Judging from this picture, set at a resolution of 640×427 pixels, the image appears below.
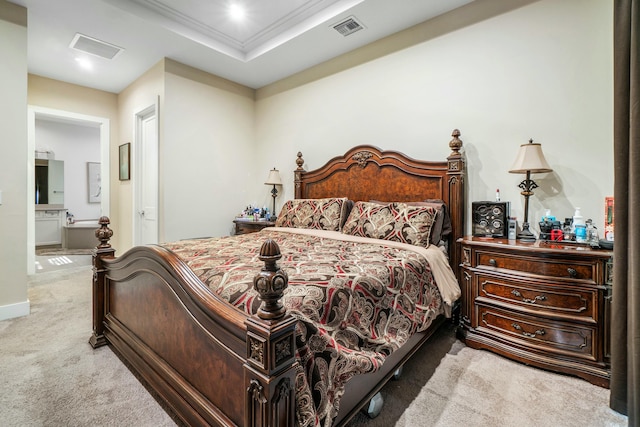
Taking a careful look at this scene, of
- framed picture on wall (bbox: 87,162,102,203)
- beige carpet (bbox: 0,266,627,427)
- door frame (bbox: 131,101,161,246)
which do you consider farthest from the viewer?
framed picture on wall (bbox: 87,162,102,203)

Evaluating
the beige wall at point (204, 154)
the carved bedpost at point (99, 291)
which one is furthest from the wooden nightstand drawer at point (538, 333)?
the beige wall at point (204, 154)

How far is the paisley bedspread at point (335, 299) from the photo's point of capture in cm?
103

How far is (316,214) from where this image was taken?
3076mm

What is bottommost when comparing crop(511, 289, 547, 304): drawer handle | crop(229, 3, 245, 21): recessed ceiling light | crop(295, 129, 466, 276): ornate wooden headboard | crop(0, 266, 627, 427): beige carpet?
crop(0, 266, 627, 427): beige carpet

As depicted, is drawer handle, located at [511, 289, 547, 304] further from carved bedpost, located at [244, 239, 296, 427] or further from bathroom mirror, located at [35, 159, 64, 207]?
bathroom mirror, located at [35, 159, 64, 207]

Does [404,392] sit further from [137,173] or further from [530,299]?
[137,173]

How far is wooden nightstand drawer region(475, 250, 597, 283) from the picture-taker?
1.78 metres

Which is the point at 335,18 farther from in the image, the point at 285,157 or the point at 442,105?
the point at 285,157

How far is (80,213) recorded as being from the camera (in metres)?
7.11

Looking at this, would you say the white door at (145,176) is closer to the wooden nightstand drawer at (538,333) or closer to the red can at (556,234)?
the wooden nightstand drawer at (538,333)

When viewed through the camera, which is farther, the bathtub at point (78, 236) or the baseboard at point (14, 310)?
the bathtub at point (78, 236)

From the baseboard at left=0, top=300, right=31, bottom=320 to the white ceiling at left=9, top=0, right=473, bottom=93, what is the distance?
2724 mm

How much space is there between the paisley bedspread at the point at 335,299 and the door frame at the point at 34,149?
10.9ft

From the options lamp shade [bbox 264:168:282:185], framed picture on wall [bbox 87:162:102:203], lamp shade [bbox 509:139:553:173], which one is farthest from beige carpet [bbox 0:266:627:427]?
framed picture on wall [bbox 87:162:102:203]
